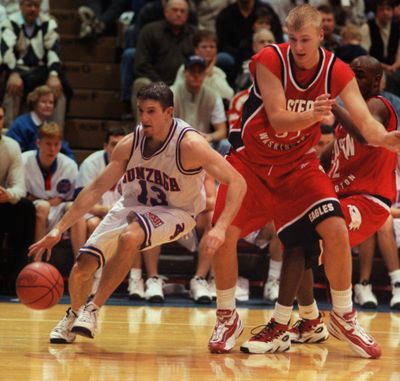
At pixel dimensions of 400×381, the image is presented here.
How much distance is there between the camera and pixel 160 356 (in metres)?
5.36

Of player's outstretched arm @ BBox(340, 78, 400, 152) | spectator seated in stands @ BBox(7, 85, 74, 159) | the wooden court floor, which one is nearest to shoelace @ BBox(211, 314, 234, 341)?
the wooden court floor

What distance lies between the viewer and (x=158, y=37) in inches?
408

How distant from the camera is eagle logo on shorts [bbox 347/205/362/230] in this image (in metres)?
5.73

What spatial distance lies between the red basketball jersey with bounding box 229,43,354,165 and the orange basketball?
1.41m

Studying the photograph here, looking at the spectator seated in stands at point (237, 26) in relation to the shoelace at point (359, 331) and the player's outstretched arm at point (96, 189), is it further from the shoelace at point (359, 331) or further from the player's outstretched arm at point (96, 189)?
the shoelace at point (359, 331)

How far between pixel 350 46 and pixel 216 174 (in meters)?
5.36

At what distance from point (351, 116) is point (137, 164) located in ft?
4.38

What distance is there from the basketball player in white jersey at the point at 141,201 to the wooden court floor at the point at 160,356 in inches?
11.8

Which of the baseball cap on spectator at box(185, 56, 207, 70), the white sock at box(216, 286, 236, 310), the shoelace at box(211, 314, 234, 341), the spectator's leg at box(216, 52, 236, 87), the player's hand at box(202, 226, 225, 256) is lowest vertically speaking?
the shoelace at box(211, 314, 234, 341)

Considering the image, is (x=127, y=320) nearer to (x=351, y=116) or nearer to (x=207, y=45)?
(x=351, y=116)

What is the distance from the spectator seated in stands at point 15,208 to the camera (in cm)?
830

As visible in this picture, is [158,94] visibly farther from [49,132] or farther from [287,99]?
[49,132]

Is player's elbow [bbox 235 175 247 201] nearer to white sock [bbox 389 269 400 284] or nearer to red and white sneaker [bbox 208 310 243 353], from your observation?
red and white sneaker [bbox 208 310 243 353]

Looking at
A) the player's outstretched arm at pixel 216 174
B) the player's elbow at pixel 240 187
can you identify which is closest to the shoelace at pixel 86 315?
the player's outstretched arm at pixel 216 174
